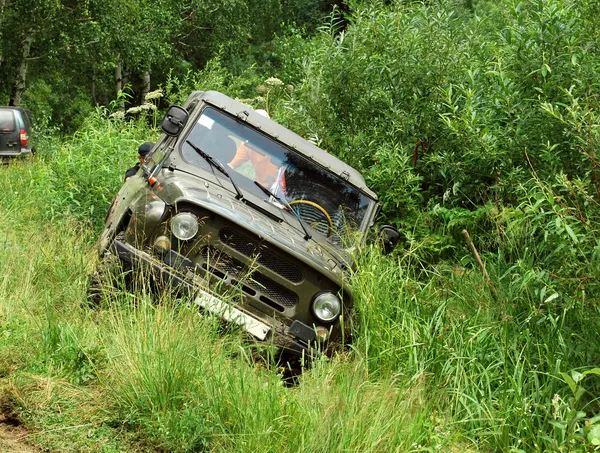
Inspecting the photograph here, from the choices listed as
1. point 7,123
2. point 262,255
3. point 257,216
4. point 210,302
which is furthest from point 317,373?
point 7,123

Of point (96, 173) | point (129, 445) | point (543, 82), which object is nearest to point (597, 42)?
point (543, 82)

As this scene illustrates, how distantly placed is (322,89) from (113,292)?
4.58 metres

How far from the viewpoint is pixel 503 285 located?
6.13 m

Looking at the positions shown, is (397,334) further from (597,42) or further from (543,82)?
(597,42)

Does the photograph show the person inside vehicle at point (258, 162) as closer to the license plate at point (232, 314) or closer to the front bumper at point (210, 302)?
the front bumper at point (210, 302)

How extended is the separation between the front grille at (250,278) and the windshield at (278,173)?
0.92 metres

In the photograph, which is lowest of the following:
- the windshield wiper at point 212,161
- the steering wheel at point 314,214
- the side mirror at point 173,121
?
the steering wheel at point 314,214

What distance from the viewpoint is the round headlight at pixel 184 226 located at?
536 cm

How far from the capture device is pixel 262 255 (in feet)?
18.2

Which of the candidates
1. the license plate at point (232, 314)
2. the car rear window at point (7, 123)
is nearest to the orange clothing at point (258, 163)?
the license plate at point (232, 314)

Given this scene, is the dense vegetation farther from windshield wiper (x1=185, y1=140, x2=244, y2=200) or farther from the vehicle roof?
windshield wiper (x1=185, y1=140, x2=244, y2=200)

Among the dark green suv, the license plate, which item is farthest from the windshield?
the dark green suv

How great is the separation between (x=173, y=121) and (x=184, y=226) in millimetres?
1319

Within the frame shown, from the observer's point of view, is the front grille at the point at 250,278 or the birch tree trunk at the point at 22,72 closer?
the front grille at the point at 250,278
